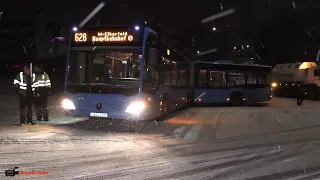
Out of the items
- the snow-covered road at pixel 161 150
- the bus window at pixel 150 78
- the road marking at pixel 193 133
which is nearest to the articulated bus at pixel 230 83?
the snow-covered road at pixel 161 150

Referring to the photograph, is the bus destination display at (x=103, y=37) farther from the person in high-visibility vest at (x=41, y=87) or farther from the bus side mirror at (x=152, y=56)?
the person in high-visibility vest at (x=41, y=87)

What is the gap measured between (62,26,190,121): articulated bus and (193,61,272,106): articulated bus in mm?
9480

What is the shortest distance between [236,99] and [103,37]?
491 inches

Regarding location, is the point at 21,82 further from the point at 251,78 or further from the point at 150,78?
the point at 251,78

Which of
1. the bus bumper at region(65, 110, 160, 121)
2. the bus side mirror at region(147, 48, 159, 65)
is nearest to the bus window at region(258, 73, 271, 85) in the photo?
the bus bumper at region(65, 110, 160, 121)

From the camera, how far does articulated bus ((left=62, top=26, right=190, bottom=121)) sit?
1198 centimetres

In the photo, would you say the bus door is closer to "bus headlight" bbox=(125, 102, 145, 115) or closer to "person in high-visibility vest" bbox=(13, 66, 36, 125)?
"bus headlight" bbox=(125, 102, 145, 115)

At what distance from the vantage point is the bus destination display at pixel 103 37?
477 inches

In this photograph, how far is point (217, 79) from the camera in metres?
22.3

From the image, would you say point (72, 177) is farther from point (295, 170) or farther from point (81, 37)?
point (81, 37)

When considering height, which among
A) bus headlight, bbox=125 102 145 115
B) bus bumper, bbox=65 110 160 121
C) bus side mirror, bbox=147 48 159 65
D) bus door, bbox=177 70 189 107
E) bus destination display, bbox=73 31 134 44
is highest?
bus destination display, bbox=73 31 134 44

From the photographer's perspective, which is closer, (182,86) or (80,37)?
(80,37)

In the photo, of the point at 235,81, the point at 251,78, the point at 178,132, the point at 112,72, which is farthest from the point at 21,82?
the point at 251,78

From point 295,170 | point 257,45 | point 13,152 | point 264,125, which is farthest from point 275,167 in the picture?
point 257,45
